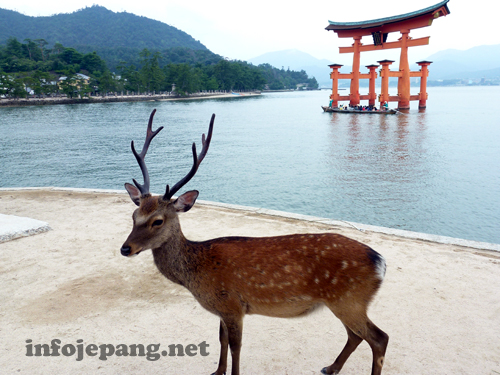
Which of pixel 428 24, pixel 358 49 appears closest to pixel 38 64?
pixel 358 49

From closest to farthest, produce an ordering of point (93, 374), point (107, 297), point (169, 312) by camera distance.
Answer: point (93, 374) < point (169, 312) < point (107, 297)

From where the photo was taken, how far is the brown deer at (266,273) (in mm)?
2869

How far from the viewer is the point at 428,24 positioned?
131 ft

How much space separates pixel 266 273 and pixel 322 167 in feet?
59.0

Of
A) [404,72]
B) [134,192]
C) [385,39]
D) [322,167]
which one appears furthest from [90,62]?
[134,192]

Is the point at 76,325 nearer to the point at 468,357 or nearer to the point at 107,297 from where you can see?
the point at 107,297

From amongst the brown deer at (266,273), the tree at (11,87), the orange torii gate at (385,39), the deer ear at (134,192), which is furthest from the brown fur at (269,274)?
the tree at (11,87)

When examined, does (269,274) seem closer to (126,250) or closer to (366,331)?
(366,331)

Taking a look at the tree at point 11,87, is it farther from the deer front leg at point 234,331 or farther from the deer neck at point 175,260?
the deer front leg at point 234,331

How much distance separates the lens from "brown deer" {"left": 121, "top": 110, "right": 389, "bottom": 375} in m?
2.87

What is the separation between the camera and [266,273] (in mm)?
2973

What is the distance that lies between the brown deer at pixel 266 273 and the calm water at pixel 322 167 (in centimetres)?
872

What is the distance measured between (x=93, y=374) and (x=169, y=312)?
40.7 inches

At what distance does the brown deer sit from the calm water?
8721mm
